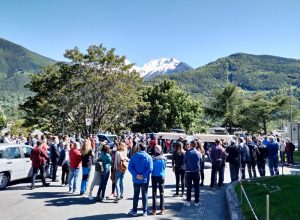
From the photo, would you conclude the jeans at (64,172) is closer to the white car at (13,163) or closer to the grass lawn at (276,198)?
the white car at (13,163)

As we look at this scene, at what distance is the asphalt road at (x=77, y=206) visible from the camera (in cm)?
934

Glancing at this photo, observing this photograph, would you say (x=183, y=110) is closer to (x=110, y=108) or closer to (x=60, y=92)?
(x=110, y=108)

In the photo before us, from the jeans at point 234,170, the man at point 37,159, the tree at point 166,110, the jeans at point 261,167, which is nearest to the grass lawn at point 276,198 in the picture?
the jeans at point 234,170

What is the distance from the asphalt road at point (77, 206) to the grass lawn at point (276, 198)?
2.89ft

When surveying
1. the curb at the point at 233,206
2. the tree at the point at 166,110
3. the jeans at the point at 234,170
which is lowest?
the curb at the point at 233,206

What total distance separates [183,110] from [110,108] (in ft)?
73.5

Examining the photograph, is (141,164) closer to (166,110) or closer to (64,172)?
(64,172)

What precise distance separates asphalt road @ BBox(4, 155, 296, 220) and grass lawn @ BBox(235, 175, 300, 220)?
2.89 ft

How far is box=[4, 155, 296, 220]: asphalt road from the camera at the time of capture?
9.34 meters

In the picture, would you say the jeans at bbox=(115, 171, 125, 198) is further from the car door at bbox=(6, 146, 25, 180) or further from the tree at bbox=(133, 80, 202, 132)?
the tree at bbox=(133, 80, 202, 132)

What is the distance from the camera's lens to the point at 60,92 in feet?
111

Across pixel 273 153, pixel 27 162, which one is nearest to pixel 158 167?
pixel 27 162

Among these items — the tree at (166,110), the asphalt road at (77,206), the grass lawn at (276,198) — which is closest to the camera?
the grass lawn at (276,198)

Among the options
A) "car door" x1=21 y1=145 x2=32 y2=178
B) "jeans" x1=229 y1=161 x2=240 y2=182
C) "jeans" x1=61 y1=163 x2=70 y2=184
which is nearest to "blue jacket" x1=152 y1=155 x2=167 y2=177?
"jeans" x1=61 y1=163 x2=70 y2=184
